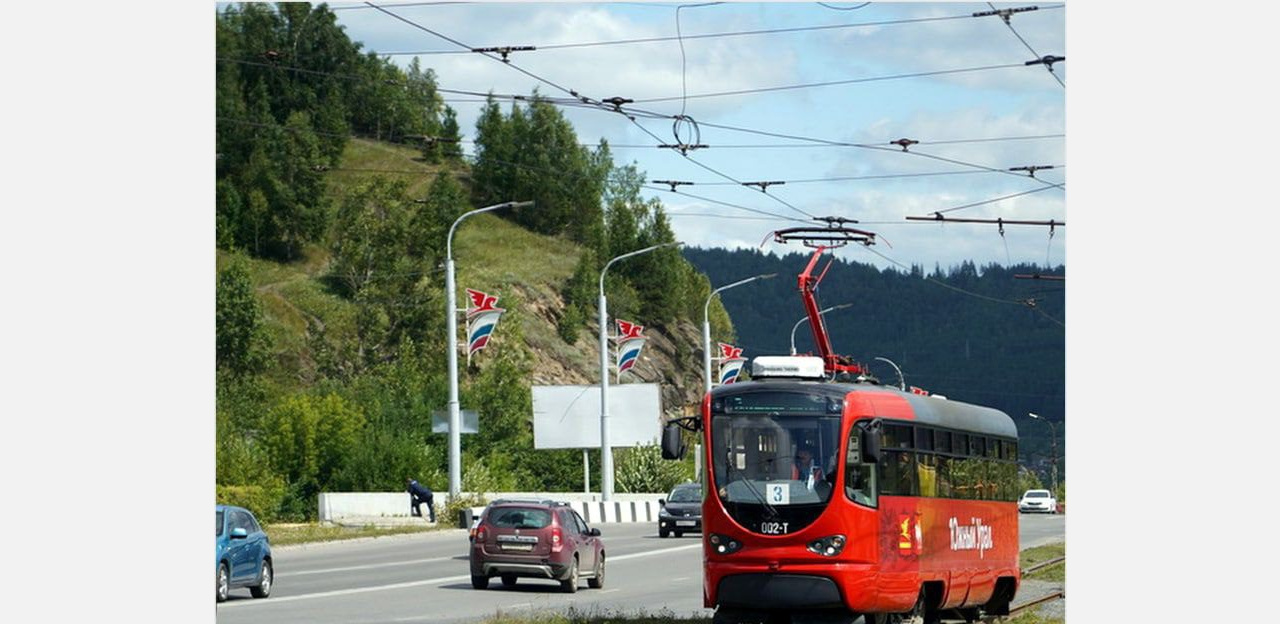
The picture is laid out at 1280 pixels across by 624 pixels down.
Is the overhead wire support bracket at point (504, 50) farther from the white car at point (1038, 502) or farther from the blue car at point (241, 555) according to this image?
the white car at point (1038, 502)

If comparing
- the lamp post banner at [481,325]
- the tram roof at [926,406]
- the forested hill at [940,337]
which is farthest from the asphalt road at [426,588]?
the forested hill at [940,337]

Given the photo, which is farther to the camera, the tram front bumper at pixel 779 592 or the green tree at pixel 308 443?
the green tree at pixel 308 443

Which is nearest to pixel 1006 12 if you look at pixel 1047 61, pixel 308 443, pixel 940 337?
pixel 1047 61

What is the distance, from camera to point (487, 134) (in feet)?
480

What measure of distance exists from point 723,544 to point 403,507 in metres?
40.7

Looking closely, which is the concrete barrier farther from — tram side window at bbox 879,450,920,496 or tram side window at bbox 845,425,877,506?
tram side window at bbox 845,425,877,506

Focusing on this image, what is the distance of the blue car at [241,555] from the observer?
26.2m

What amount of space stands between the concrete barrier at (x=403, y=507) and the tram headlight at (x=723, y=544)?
101ft

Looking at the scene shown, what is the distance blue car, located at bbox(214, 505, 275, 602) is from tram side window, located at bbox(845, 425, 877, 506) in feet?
31.8

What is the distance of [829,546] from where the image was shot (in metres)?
19.8

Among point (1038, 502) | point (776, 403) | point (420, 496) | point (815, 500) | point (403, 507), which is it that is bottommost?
point (1038, 502)

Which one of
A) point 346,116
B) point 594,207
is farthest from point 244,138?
point 594,207

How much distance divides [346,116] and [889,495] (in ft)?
426

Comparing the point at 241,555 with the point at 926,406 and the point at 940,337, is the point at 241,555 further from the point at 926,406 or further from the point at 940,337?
the point at 940,337
